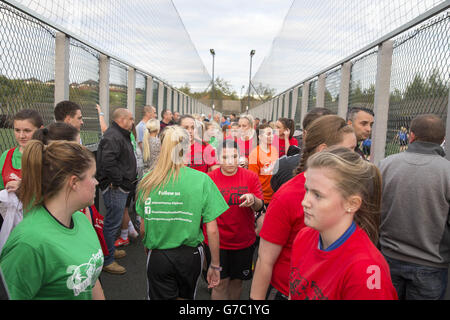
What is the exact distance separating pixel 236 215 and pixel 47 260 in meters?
2.06

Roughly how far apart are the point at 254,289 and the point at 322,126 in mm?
1153

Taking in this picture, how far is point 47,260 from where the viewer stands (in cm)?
163

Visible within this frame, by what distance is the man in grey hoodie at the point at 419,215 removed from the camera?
8.79 feet

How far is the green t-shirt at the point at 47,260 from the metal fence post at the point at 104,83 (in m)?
5.65

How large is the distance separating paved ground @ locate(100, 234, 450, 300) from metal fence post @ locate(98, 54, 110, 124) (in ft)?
11.3

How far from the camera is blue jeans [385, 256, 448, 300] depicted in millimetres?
2715

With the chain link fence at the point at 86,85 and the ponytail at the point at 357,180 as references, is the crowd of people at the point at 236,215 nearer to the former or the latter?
the ponytail at the point at 357,180

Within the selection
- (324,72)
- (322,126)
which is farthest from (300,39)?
(322,126)

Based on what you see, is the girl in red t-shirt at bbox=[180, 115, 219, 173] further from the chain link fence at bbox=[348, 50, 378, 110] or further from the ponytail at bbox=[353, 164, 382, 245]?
the ponytail at bbox=[353, 164, 382, 245]

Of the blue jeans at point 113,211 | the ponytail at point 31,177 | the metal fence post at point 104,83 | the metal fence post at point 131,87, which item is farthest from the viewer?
the metal fence post at point 131,87

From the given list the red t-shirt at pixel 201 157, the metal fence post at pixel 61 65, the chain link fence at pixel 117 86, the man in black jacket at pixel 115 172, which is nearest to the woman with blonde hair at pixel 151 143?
the chain link fence at pixel 117 86

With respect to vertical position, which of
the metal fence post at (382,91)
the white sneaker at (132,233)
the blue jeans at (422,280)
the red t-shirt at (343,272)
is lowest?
the white sneaker at (132,233)

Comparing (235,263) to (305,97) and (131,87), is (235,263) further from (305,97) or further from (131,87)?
(305,97)

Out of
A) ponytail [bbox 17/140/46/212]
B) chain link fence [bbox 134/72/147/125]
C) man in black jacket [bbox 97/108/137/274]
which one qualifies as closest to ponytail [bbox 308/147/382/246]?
ponytail [bbox 17/140/46/212]
